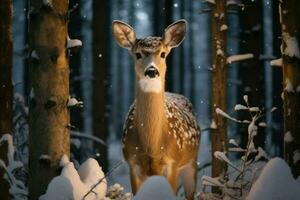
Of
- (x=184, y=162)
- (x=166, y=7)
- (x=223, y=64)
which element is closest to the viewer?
(x=184, y=162)

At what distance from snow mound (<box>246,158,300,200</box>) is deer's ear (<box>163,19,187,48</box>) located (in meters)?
3.17

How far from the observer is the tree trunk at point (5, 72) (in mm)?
6770

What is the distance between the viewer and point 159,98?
22.5 ft

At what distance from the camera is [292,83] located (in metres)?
6.07

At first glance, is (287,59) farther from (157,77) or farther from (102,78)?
(102,78)

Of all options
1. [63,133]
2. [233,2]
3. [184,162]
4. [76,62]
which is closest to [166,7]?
[76,62]

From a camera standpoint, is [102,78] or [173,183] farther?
[102,78]

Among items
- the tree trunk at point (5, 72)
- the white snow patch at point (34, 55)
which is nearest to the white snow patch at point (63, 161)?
the white snow patch at point (34, 55)

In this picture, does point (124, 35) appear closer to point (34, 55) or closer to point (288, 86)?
point (34, 55)

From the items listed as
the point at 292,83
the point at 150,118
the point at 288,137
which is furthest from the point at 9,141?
the point at 292,83

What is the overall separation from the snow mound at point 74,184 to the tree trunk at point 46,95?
0.20m

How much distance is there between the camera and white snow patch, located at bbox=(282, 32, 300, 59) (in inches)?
238

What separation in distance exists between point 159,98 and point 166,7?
40.1 feet

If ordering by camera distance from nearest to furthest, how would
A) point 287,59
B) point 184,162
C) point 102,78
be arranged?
point 287,59
point 184,162
point 102,78
